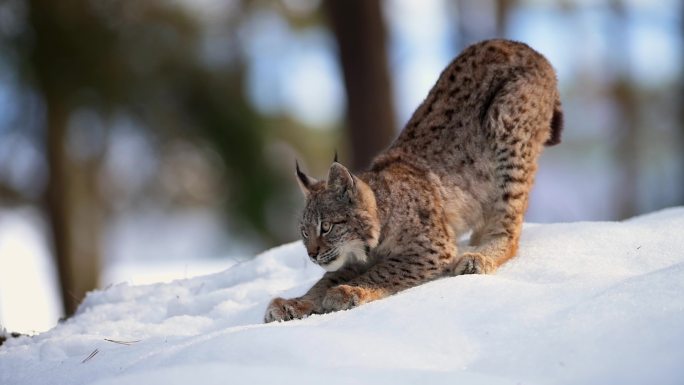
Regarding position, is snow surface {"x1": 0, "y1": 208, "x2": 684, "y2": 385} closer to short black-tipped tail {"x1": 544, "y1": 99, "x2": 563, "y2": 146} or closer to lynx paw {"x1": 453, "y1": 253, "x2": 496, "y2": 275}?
lynx paw {"x1": 453, "y1": 253, "x2": 496, "y2": 275}

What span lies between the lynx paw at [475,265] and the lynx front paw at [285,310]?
85 cm

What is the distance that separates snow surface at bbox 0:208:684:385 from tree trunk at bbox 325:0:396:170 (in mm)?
5469

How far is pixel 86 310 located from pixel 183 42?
418 inches

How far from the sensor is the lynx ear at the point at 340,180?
478 centimetres

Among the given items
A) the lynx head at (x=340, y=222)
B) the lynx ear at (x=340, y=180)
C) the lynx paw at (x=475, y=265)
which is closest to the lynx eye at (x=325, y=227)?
the lynx head at (x=340, y=222)

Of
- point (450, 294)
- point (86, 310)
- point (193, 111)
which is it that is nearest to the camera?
point (450, 294)

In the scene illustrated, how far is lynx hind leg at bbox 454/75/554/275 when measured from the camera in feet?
16.9

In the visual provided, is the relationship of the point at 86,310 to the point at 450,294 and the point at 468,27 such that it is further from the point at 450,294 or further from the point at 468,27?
the point at 468,27

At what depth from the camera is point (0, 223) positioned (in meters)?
15.1

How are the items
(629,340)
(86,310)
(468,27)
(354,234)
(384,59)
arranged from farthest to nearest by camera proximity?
(468,27), (384,59), (86,310), (354,234), (629,340)

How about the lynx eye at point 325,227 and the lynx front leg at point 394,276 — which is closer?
the lynx front leg at point 394,276

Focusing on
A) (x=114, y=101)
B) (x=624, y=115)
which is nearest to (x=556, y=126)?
(x=114, y=101)

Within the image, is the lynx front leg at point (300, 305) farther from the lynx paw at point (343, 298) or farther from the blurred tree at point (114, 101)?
the blurred tree at point (114, 101)

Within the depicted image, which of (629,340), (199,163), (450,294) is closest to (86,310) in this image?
(450,294)
